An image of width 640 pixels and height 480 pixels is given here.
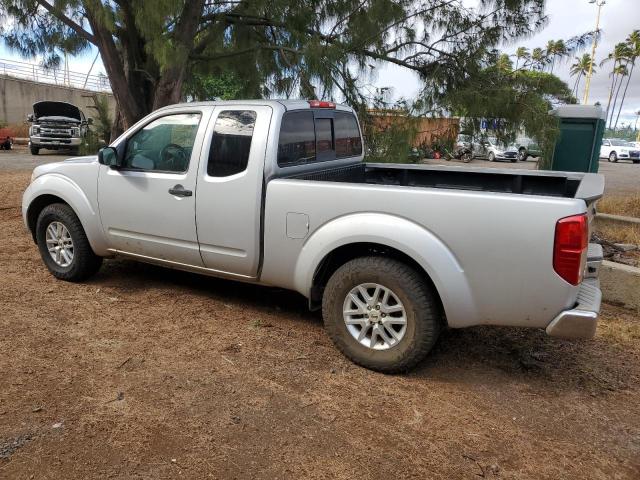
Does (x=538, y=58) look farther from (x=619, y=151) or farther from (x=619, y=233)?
(x=619, y=151)

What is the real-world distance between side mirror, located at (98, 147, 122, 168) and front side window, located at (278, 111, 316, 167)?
156cm

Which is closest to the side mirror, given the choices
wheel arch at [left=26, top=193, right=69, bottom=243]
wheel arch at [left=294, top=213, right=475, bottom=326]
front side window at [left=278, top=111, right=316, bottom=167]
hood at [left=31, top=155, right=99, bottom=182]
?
hood at [left=31, top=155, right=99, bottom=182]

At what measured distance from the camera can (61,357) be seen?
3.70 m

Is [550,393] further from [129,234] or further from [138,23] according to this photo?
[138,23]

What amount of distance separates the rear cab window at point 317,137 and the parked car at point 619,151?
1300 inches

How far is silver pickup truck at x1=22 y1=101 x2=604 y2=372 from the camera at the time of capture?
3.12 meters

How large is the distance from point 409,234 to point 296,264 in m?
0.92

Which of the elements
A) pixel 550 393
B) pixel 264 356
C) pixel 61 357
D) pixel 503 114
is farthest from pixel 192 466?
pixel 503 114

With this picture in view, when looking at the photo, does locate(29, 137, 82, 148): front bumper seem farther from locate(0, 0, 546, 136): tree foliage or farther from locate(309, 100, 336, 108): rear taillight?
locate(309, 100, 336, 108): rear taillight

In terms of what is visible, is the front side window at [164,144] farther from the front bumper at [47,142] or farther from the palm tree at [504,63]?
the front bumper at [47,142]

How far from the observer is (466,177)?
5.04 metres

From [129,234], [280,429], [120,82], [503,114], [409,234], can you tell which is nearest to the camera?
[280,429]

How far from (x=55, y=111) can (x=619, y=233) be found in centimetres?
2236

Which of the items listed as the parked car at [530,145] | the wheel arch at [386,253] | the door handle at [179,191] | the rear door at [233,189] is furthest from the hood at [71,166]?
the parked car at [530,145]
